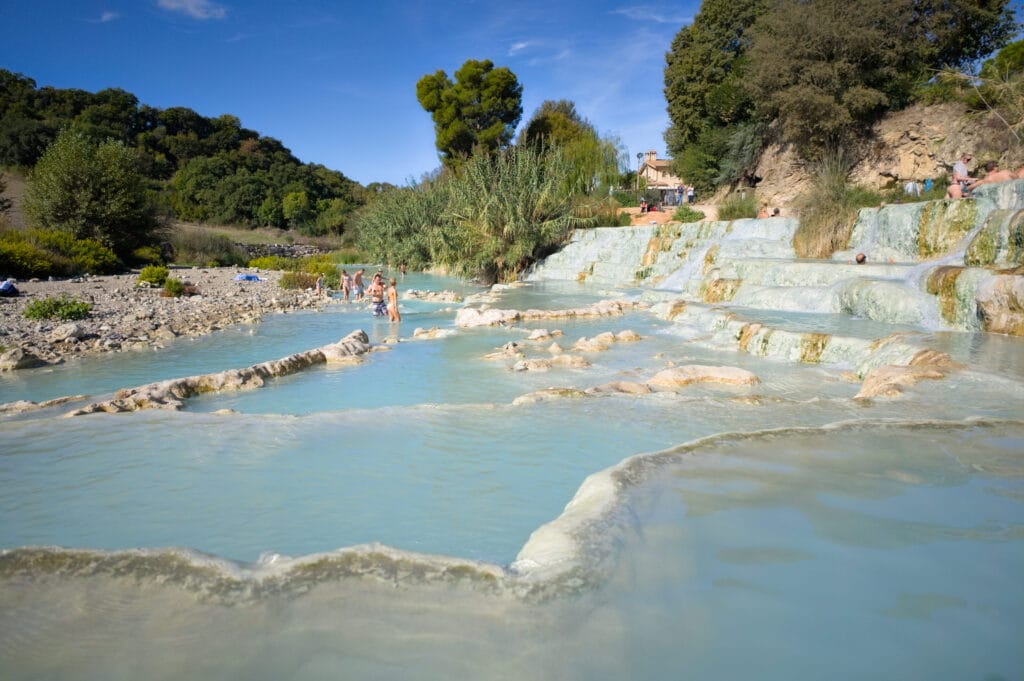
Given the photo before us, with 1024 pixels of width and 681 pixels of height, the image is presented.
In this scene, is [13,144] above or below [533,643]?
above

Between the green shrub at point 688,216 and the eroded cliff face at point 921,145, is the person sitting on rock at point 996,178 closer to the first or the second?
the eroded cliff face at point 921,145

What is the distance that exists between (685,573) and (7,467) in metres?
3.95

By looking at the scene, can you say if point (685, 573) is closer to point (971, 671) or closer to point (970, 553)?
point (971, 671)

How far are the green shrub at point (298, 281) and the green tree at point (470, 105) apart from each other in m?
20.2

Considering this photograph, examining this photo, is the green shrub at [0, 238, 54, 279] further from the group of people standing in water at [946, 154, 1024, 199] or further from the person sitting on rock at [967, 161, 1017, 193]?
the person sitting on rock at [967, 161, 1017, 193]

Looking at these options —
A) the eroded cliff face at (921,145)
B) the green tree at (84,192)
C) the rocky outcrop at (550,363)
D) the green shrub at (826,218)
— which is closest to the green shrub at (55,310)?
the rocky outcrop at (550,363)

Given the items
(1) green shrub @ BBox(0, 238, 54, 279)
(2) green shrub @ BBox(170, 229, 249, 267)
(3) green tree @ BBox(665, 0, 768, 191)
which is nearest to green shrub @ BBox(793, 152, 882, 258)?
(3) green tree @ BBox(665, 0, 768, 191)

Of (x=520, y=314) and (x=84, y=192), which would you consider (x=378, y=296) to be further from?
(x=84, y=192)

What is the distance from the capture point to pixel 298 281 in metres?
20.0

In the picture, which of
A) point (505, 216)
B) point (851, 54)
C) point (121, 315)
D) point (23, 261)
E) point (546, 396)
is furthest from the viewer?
point (851, 54)

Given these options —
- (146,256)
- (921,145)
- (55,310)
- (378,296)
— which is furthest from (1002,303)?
(146,256)

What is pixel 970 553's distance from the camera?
241cm

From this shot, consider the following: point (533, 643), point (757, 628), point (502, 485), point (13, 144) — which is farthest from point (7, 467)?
point (13, 144)

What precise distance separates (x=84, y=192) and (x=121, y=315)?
519 inches
